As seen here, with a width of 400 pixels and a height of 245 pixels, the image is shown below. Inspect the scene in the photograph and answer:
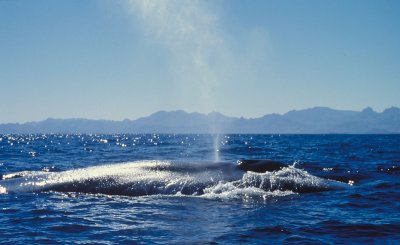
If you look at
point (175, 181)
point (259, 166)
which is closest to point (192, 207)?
point (175, 181)

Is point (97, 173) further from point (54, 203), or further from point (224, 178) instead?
point (224, 178)

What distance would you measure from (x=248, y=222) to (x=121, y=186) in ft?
17.0

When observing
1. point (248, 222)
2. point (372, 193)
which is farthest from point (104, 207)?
point (372, 193)

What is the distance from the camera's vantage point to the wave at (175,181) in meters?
12.9

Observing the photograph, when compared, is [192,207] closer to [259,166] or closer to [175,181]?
[175,181]

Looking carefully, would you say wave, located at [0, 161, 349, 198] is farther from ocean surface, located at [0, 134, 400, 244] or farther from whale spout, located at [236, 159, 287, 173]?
whale spout, located at [236, 159, 287, 173]

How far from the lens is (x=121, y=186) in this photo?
13078mm

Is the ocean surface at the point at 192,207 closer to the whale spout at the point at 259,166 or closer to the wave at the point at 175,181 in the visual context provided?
the wave at the point at 175,181

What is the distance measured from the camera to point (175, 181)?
1329cm

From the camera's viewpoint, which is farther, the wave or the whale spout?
the whale spout

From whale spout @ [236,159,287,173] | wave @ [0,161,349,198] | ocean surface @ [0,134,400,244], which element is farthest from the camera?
whale spout @ [236,159,287,173]

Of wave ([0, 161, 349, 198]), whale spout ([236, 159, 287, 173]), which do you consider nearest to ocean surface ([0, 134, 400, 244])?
wave ([0, 161, 349, 198])

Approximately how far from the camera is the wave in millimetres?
12852

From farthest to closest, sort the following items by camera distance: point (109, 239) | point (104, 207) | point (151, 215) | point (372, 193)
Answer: point (372, 193)
point (104, 207)
point (151, 215)
point (109, 239)
